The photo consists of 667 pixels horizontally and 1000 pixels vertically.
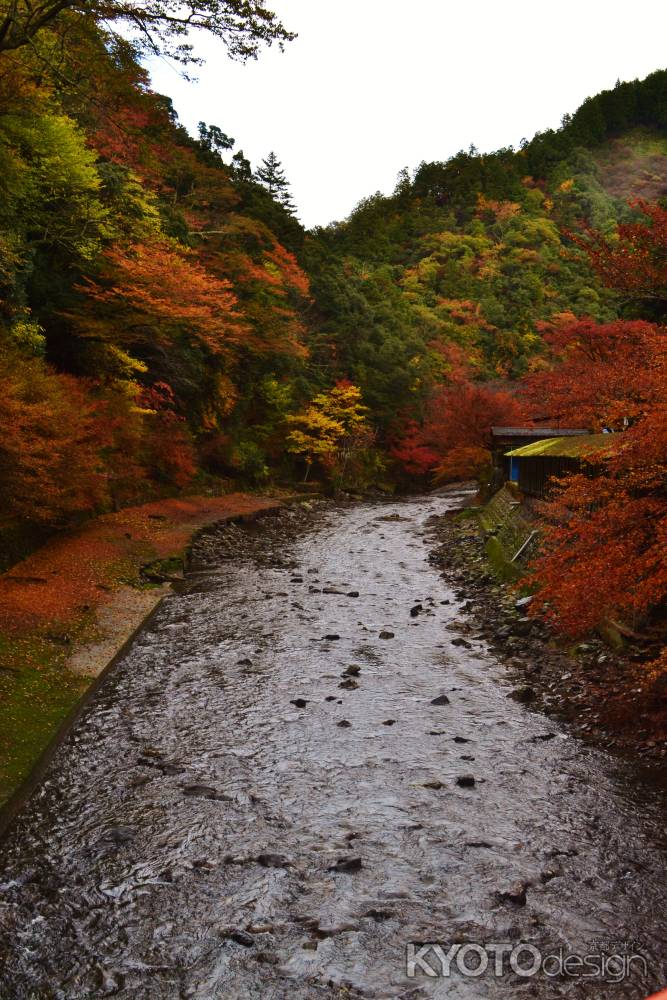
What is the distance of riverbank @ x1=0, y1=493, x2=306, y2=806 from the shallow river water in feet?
1.55

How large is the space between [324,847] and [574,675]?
5.58 meters

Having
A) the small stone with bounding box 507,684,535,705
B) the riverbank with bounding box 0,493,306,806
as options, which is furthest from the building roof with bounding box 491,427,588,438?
the small stone with bounding box 507,684,535,705

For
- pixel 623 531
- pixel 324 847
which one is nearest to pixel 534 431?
pixel 623 531

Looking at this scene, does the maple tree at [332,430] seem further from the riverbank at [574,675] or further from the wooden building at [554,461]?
the riverbank at [574,675]

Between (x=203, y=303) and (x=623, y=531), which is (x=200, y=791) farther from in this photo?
(x=203, y=303)

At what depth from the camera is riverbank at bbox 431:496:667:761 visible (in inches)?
304

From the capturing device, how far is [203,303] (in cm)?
2128

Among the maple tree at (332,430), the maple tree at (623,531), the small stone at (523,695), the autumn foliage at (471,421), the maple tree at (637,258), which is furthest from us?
the maple tree at (332,430)

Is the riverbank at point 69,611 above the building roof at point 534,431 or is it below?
above

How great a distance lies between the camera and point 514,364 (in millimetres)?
54031

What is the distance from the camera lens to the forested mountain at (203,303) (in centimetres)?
1351

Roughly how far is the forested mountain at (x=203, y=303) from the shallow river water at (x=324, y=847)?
267 inches

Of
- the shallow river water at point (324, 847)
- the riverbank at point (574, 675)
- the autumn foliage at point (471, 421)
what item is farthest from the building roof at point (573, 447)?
the autumn foliage at point (471, 421)

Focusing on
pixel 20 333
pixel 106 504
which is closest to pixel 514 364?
pixel 106 504
